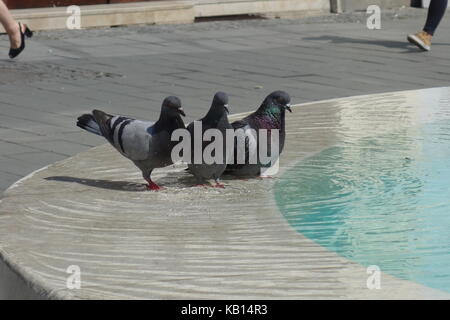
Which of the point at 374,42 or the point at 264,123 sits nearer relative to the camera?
the point at 264,123

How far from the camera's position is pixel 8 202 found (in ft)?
18.8

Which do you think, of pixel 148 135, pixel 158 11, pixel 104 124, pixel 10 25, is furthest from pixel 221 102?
pixel 158 11

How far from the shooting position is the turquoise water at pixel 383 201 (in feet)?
16.5

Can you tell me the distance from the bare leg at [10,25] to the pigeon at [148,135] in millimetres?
4248

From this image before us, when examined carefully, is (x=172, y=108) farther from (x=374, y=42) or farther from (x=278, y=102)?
(x=374, y=42)

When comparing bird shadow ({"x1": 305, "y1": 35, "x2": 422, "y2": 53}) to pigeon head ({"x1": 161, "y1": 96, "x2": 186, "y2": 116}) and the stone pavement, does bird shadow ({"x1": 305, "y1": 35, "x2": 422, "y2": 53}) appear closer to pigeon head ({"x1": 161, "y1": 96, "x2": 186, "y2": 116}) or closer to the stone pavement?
the stone pavement

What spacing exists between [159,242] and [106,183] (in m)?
1.20

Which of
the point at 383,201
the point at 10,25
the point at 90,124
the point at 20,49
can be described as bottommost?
the point at 383,201

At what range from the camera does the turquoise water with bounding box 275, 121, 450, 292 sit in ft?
16.5

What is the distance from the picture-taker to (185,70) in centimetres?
1044

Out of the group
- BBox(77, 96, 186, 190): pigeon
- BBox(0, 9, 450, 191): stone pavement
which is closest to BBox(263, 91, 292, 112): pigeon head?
BBox(77, 96, 186, 190): pigeon

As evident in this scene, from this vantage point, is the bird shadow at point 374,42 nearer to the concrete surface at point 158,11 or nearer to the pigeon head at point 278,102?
the concrete surface at point 158,11

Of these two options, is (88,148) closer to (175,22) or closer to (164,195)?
(164,195)

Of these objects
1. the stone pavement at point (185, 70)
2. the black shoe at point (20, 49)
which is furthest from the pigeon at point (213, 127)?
the black shoe at point (20, 49)
